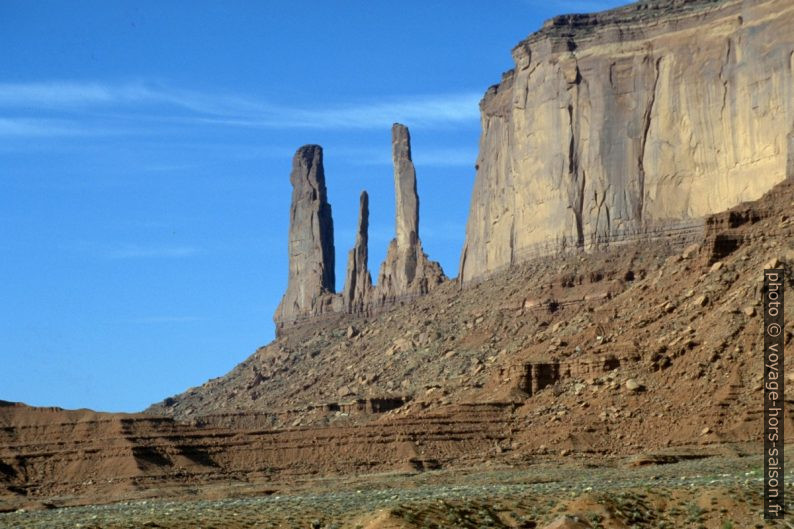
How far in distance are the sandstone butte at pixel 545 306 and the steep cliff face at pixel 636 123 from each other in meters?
0.15

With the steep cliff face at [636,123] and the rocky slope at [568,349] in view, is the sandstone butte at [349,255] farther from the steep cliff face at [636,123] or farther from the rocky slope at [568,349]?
the steep cliff face at [636,123]

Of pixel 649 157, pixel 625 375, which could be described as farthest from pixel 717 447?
pixel 649 157

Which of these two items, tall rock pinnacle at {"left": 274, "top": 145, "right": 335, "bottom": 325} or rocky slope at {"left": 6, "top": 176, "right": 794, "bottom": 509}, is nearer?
rocky slope at {"left": 6, "top": 176, "right": 794, "bottom": 509}

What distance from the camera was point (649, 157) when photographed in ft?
416

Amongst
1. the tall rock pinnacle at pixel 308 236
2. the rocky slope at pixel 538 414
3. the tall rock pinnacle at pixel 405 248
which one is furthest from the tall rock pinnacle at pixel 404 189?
the rocky slope at pixel 538 414

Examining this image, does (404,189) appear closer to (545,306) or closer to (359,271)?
(359,271)

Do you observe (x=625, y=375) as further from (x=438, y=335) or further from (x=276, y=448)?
(x=438, y=335)

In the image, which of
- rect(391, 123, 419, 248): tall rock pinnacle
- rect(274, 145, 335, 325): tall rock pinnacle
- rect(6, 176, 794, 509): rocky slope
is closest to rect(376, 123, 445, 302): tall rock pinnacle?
rect(391, 123, 419, 248): tall rock pinnacle

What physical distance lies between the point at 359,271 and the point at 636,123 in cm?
3317

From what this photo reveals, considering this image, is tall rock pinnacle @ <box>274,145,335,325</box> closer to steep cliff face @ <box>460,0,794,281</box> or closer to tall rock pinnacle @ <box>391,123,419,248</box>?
tall rock pinnacle @ <box>391,123,419,248</box>

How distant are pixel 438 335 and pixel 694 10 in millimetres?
25271

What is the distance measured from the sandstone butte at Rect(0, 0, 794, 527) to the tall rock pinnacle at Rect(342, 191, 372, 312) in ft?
0.65

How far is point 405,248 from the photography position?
151 meters

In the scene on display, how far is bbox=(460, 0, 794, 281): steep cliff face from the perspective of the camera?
386 feet
